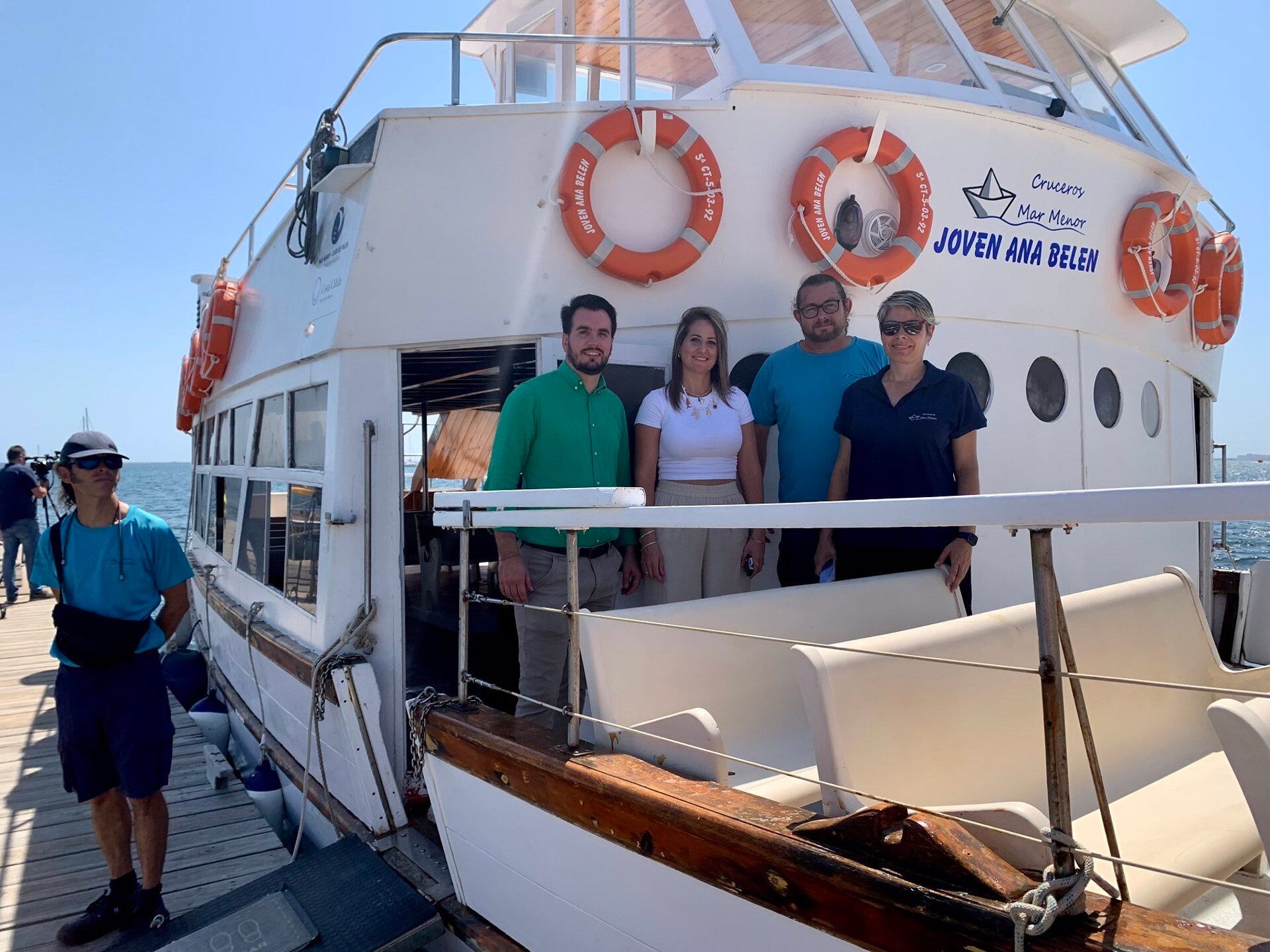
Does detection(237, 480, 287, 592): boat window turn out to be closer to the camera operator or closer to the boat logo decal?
the boat logo decal

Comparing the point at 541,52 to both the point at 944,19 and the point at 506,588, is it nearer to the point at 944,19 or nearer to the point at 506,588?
the point at 944,19

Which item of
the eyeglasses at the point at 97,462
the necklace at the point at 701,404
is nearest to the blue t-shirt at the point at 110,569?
the eyeglasses at the point at 97,462

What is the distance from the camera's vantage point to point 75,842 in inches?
192

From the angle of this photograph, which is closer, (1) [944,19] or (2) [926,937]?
(2) [926,937]

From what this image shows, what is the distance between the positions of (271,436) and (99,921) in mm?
2760

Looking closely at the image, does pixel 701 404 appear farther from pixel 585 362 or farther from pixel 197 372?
pixel 197 372

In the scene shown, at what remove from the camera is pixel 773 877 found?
1729mm

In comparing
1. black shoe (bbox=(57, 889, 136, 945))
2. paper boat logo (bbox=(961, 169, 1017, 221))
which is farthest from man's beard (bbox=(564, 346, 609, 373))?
black shoe (bbox=(57, 889, 136, 945))

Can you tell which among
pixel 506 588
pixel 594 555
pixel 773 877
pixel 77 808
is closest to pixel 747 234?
pixel 594 555

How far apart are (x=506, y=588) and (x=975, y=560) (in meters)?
2.36

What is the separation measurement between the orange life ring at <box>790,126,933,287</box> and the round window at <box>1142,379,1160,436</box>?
2049 mm

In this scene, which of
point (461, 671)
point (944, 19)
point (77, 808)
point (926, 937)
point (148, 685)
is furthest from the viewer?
point (77, 808)

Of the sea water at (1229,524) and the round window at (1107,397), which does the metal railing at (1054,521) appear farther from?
the round window at (1107,397)

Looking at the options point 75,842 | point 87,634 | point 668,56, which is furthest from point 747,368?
point 75,842
